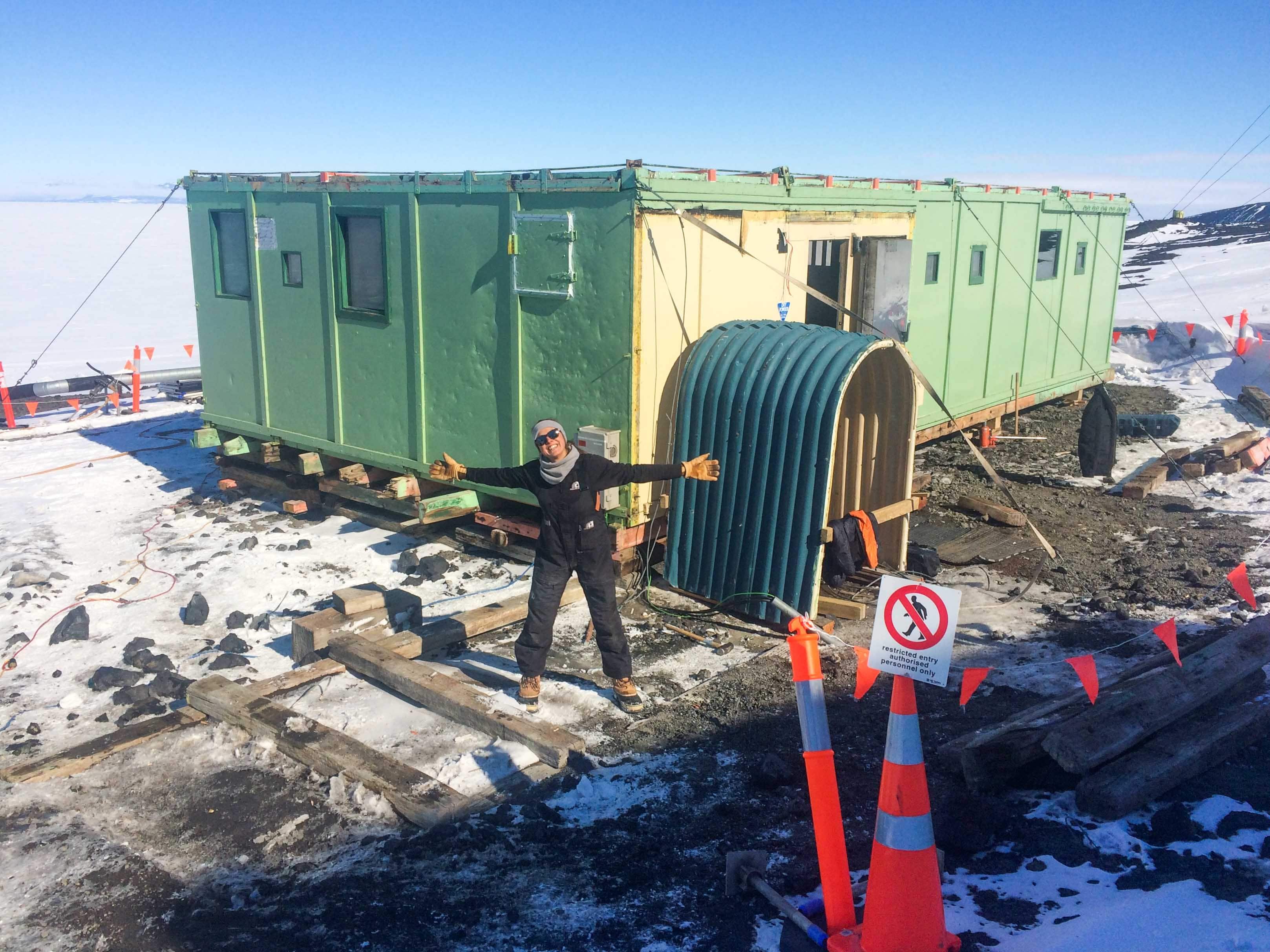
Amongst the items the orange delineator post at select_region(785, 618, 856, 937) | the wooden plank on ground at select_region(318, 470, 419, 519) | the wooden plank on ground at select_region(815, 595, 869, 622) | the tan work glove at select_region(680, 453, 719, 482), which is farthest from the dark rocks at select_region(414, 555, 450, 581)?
the orange delineator post at select_region(785, 618, 856, 937)

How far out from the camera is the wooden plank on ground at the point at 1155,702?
4844 mm

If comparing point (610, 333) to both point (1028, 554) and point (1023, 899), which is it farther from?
point (1023, 899)

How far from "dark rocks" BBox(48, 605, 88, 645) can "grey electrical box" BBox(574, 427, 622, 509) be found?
12.8 ft

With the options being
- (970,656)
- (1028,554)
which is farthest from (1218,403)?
(970,656)

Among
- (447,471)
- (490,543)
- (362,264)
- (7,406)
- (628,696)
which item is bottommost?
(628,696)

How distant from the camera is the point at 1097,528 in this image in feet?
32.7

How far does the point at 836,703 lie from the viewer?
6.36 m

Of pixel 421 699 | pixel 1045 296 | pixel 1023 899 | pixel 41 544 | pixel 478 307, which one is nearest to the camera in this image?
pixel 1023 899

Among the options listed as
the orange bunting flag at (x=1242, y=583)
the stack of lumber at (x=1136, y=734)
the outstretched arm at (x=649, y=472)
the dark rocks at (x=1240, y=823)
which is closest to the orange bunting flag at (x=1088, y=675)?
the stack of lumber at (x=1136, y=734)

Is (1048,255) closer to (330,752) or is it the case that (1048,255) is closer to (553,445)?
(553,445)

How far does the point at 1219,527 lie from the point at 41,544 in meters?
11.1

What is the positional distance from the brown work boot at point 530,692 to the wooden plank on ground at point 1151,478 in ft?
24.4

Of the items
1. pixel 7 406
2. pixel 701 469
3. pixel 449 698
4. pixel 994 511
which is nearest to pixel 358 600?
pixel 449 698

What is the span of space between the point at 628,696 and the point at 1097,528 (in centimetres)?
582
